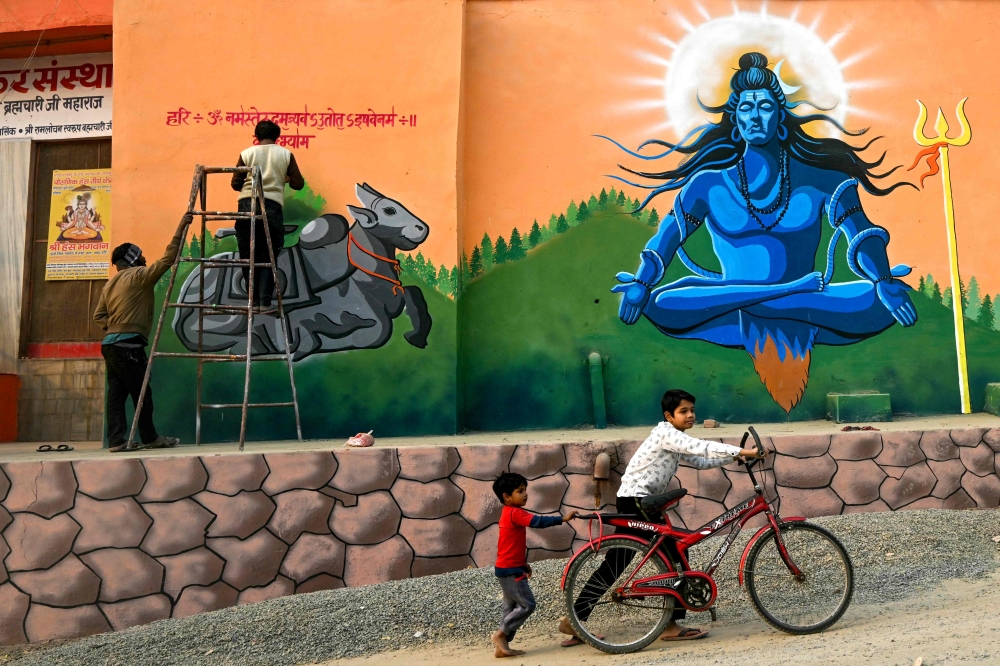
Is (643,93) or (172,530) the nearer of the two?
(172,530)

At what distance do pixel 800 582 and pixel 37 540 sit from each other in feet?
15.7

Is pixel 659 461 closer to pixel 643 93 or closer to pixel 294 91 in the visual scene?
pixel 643 93

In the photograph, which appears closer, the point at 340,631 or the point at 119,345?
the point at 340,631

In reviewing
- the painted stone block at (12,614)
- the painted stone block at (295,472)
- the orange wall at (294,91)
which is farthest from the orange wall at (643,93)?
the painted stone block at (12,614)

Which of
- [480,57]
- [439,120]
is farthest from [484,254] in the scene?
[480,57]

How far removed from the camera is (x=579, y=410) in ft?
24.1

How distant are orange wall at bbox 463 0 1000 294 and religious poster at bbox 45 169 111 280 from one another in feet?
12.8

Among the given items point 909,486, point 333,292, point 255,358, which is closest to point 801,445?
point 909,486

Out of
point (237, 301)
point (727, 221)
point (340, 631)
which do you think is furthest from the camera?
point (727, 221)

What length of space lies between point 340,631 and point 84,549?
6.49ft

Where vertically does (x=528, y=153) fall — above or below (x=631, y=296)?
above

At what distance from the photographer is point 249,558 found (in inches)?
228

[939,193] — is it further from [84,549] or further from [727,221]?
[84,549]

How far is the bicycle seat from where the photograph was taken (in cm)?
442
